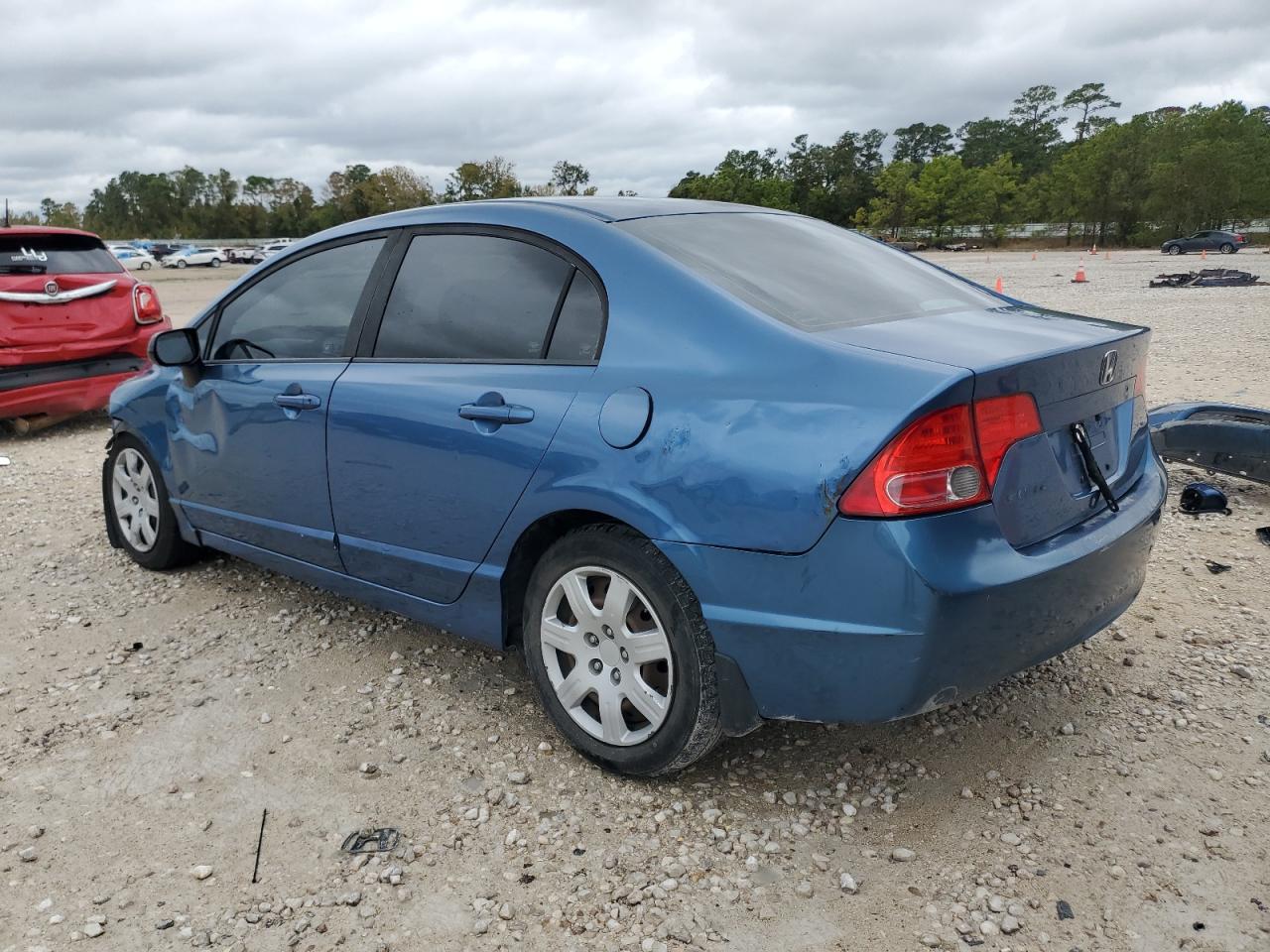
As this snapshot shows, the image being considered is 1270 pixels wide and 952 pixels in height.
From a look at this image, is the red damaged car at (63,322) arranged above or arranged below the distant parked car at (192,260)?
below

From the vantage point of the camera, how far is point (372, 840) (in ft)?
8.67

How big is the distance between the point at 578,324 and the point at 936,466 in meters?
1.12

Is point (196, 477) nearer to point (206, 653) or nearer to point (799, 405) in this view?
point (206, 653)

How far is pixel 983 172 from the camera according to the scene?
83438 mm

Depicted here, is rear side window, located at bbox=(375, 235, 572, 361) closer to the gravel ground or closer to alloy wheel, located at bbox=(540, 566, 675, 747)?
alloy wheel, located at bbox=(540, 566, 675, 747)

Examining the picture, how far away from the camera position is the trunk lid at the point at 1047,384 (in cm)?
237

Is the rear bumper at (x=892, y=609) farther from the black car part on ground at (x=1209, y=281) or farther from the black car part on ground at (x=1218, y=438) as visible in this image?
the black car part on ground at (x=1209, y=281)

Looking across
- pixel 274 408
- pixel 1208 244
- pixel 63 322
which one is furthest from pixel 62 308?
pixel 1208 244

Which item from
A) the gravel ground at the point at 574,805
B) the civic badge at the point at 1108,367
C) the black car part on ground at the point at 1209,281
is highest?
the civic badge at the point at 1108,367

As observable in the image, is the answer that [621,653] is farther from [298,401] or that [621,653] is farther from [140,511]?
[140,511]

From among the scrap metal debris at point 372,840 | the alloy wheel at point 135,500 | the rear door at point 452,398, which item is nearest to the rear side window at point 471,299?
the rear door at point 452,398

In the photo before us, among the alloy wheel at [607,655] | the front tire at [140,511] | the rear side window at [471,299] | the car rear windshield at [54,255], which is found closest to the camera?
the alloy wheel at [607,655]

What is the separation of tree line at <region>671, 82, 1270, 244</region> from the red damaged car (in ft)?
187

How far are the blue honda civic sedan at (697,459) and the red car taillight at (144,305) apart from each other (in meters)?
5.15
